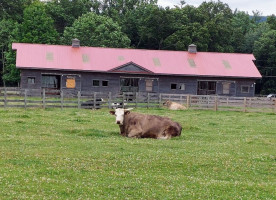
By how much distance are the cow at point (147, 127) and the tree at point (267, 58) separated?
59.6 metres

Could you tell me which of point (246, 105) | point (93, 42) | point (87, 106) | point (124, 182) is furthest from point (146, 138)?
point (93, 42)

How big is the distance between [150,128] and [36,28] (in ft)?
173

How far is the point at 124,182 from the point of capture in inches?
397

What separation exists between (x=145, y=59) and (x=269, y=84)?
29182mm

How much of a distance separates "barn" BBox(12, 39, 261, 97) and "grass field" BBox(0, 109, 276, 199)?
3134 cm

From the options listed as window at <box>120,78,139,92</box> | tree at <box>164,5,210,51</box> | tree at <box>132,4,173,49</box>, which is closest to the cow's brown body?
window at <box>120,78,139,92</box>

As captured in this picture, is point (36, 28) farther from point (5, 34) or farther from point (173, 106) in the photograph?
point (173, 106)

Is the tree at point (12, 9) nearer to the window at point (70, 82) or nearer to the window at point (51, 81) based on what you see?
the window at point (51, 81)

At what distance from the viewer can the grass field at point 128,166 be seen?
941 centimetres

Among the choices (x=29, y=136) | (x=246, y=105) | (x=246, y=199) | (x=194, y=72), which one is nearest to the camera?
(x=246, y=199)

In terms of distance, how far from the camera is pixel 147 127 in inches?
707

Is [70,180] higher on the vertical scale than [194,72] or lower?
lower

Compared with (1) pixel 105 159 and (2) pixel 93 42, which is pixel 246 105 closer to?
(1) pixel 105 159

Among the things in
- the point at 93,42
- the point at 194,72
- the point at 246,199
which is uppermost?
the point at 93,42
